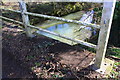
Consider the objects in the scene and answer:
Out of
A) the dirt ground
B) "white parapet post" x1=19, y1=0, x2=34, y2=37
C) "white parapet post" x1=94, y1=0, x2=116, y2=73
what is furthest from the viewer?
"white parapet post" x1=19, y1=0, x2=34, y2=37

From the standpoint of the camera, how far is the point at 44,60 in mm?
2186

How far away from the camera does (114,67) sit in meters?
1.90

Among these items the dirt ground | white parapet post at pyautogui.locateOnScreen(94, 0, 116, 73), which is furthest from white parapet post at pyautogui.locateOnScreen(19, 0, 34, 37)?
white parapet post at pyautogui.locateOnScreen(94, 0, 116, 73)

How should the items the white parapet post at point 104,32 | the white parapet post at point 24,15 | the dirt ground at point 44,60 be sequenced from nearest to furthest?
the white parapet post at point 104,32 < the dirt ground at point 44,60 < the white parapet post at point 24,15

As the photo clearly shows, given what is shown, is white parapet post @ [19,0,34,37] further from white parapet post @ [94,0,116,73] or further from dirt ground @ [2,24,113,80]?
white parapet post @ [94,0,116,73]

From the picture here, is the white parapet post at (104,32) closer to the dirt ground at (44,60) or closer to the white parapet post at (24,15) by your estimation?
the dirt ground at (44,60)

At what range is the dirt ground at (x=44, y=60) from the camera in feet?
6.17

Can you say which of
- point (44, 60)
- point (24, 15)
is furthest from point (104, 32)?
point (24, 15)

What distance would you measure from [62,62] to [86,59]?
1.58ft

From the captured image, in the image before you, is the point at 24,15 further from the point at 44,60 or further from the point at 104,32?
the point at 104,32

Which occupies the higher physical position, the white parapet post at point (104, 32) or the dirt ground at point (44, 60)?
the white parapet post at point (104, 32)

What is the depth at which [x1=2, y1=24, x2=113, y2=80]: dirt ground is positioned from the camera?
1881 mm

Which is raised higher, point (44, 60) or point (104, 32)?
point (104, 32)

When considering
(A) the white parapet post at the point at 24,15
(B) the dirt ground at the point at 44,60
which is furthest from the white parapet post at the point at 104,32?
(A) the white parapet post at the point at 24,15
